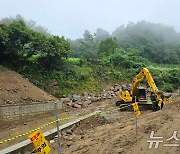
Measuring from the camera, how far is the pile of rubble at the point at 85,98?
847 inches

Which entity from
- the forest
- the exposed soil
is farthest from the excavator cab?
the forest

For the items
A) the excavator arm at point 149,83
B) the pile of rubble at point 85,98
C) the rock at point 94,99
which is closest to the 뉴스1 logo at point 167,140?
the excavator arm at point 149,83

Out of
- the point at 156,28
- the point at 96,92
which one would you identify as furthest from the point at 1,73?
the point at 156,28

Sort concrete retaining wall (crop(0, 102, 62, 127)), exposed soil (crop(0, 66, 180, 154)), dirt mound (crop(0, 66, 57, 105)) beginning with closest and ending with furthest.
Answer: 1. exposed soil (crop(0, 66, 180, 154))
2. concrete retaining wall (crop(0, 102, 62, 127))
3. dirt mound (crop(0, 66, 57, 105))

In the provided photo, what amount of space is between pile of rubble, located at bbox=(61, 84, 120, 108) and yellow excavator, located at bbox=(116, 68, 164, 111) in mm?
3002

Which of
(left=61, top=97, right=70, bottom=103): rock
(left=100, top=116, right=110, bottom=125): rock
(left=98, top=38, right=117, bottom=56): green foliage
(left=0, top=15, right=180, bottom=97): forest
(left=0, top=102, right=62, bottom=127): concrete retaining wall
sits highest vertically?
(left=98, top=38, right=117, bottom=56): green foliage

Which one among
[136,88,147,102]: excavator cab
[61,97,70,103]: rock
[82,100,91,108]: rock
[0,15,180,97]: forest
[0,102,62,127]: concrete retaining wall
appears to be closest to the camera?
[0,102,62,127]: concrete retaining wall

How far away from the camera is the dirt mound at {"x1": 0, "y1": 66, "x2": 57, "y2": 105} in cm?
1677

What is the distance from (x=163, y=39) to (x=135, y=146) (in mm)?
76195

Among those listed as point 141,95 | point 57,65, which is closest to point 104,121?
point 141,95

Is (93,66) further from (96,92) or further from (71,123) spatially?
(71,123)

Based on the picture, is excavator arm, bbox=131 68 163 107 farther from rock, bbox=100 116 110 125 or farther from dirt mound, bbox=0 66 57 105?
dirt mound, bbox=0 66 57 105

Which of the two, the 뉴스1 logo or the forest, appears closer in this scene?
the 뉴스1 logo

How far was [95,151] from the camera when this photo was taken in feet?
28.0
